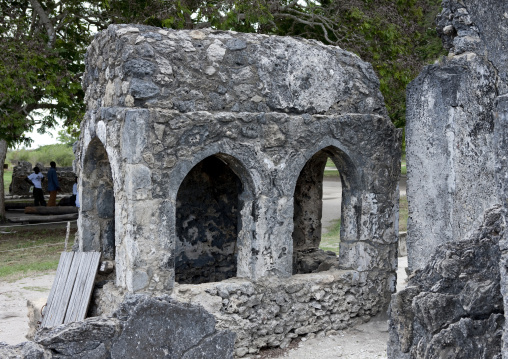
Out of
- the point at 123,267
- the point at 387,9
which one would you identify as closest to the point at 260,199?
the point at 123,267

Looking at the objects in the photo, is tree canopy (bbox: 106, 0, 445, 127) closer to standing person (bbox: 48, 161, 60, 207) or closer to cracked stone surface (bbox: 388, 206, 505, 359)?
standing person (bbox: 48, 161, 60, 207)

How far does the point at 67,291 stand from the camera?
6879 mm

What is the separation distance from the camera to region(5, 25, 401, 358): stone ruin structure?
5980 millimetres

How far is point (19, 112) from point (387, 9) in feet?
25.4

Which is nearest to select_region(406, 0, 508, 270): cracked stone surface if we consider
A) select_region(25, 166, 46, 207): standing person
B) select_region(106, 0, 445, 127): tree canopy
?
select_region(106, 0, 445, 127): tree canopy

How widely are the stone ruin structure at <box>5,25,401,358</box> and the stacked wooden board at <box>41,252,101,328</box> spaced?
0.17m

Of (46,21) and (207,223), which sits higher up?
(46,21)

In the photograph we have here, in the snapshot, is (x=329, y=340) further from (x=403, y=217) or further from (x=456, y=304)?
(x=403, y=217)

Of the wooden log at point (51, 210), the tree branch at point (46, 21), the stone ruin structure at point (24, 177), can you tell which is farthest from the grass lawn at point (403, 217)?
the stone ruin structure at point (24, 177)

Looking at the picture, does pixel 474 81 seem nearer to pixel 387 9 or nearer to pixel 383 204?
pixel 383 204

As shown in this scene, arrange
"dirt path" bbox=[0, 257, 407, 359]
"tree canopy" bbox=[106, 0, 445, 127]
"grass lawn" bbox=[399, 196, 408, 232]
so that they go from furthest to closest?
"grass lawn" bbox=[399, 196, 408, 232] < "tree canopy" bbox=[106, 0, 445, 127] < "dirt path" bbox=[0, 257, 407, 359]

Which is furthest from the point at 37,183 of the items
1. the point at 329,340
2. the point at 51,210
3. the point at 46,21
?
the point at 329,340

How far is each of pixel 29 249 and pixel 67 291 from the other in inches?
247

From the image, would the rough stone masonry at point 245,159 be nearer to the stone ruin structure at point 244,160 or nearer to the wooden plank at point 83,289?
the stone ruin structure at point 244,160
